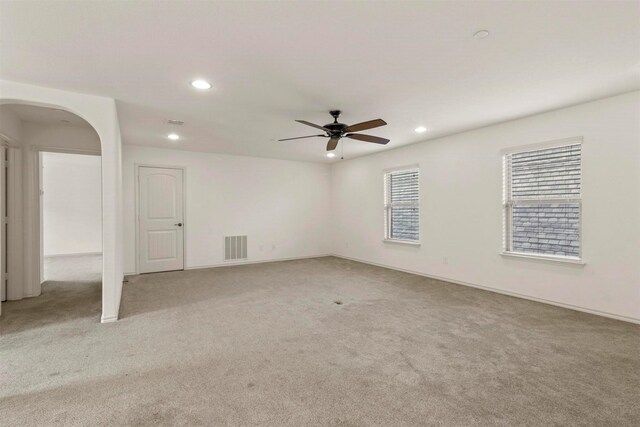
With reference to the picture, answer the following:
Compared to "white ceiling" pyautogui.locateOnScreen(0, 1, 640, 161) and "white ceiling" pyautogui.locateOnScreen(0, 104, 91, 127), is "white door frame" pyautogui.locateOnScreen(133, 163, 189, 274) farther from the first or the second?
"white ceiling" pyautogui.locateOnScreen(0, 1, 640, 161)

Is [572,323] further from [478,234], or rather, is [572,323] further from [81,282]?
[81,282]

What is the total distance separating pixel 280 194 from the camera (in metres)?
7.29

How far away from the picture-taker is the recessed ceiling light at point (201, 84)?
2.89 metres

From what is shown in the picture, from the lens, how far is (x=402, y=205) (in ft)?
19.7

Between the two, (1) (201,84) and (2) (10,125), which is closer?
(1) (201,84)

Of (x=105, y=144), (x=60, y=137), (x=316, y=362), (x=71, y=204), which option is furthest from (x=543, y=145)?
(x=71, y=204)

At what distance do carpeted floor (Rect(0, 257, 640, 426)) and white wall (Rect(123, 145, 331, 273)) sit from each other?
7.15ft

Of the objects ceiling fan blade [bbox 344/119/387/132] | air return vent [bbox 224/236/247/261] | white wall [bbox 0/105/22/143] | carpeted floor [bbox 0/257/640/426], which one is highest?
white wall [bbox 0/105/22/143]

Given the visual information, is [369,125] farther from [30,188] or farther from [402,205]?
[30,188]

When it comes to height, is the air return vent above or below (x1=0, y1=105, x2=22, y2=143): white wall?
below

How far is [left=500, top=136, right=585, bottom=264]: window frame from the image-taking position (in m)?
3.62

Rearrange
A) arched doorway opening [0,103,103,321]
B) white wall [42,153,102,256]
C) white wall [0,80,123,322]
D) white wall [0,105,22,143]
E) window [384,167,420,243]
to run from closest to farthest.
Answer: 1. white wall [0,80,123,322]
2. white wall [0,105,22,143]
3. arched doorway opening [0,103,103,321]
4. window [384,167,420,243]
5. white wall [42,153,102,256]

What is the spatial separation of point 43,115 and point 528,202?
21.7 feet

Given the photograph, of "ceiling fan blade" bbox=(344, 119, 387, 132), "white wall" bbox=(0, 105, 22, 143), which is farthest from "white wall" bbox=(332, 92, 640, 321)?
"white wall" bbox=(0, 105, 22, 143)
